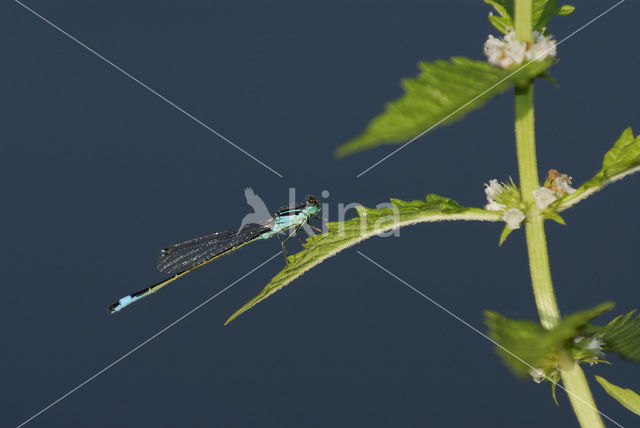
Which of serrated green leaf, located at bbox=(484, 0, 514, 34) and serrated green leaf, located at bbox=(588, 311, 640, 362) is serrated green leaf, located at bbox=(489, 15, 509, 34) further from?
serrated green leaf, located at bbox=(588, 311, 640, 362)

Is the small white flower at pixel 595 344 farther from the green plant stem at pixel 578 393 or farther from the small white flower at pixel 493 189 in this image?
the small white flower at pixel 493 189

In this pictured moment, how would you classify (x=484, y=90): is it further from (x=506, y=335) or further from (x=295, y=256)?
(x=295, y=256)

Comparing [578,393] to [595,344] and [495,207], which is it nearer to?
[595,344]

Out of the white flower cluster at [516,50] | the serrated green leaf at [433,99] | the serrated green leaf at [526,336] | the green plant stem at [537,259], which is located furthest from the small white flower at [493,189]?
the serrated green leaf at [526,336]

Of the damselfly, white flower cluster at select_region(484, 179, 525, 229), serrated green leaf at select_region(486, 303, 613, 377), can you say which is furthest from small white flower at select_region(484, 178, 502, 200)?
the damselfly

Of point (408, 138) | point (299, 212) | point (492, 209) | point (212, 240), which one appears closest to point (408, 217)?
point (492, 209)
